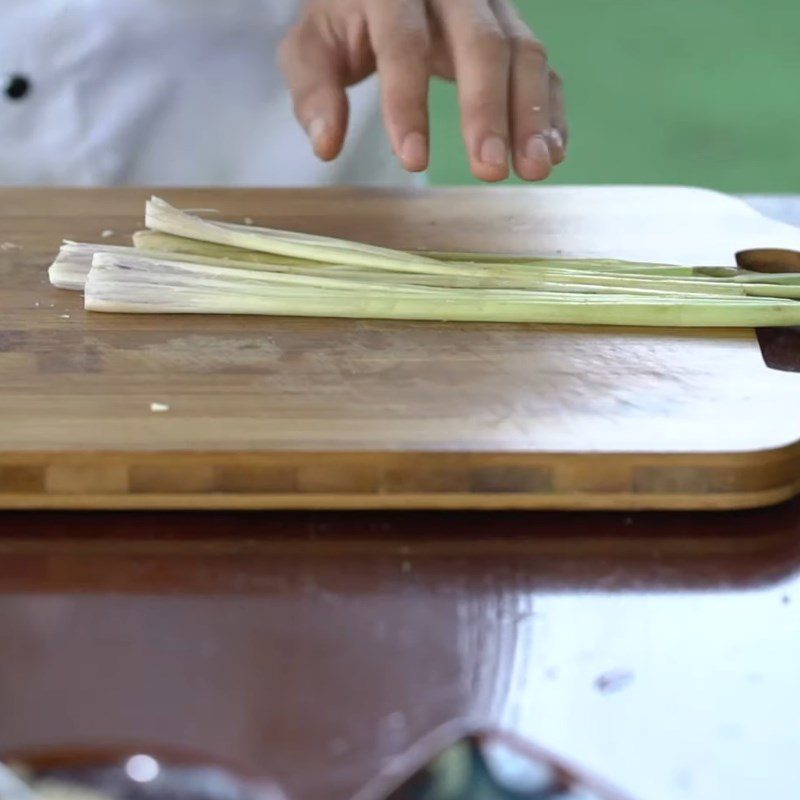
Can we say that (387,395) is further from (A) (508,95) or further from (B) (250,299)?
(A) (508,95)

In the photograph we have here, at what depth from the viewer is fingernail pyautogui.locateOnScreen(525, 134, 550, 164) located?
3.32 feet

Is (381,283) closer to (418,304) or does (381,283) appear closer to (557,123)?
(418,304)

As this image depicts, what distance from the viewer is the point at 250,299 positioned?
0.93 metres

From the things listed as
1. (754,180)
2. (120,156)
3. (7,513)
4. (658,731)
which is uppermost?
(658,731)

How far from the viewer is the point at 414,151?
100 centimetres

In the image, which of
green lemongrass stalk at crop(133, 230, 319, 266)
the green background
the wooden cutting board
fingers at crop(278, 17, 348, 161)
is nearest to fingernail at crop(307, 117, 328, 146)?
fingers at crop(278, 17, 348, 161)

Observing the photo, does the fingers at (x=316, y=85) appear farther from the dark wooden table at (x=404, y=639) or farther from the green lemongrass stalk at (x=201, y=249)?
the dark wooden table at (x=404, y=639)

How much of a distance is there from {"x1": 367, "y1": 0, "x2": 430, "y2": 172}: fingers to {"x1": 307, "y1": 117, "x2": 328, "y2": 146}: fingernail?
59mm

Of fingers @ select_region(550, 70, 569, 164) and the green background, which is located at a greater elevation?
fingers @ select_region(550, 70, 569, 164)

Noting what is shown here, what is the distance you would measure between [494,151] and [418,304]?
0.15m

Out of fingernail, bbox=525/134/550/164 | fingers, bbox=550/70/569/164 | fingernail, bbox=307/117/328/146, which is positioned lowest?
fingernail, bbox=307/117/328/146

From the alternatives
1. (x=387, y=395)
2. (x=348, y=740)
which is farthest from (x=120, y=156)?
(x=348, y=740)

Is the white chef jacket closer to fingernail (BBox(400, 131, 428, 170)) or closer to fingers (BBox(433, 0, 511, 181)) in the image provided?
fingers (BBox(433, 0, 511, 181))

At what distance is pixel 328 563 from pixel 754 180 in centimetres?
238
